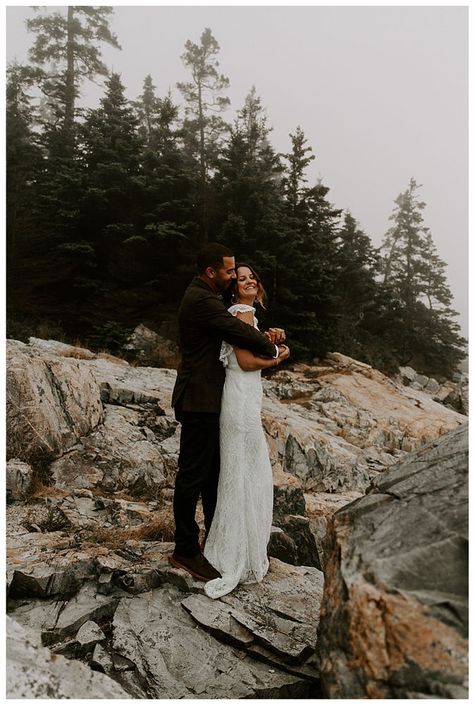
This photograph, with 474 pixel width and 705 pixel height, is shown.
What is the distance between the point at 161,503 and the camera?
589 centimetres

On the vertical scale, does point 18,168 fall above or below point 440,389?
above

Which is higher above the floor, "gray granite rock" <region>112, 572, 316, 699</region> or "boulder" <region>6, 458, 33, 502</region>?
"boulder" <region>6, 458, 33, 502</region>

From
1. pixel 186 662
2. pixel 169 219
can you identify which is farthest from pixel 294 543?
pixel 169 219

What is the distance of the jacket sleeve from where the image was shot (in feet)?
12.0

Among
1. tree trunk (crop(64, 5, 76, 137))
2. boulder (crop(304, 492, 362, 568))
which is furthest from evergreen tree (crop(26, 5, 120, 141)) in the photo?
boulder (crop(304, 492, 362, 568))

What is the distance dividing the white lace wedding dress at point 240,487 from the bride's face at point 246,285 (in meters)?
0.11

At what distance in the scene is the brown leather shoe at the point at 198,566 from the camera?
3740 mm

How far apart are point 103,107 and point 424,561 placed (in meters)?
19.7

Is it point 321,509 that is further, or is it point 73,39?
point 73,39

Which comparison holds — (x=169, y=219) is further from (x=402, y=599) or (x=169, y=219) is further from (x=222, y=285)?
(x=402, y=599)

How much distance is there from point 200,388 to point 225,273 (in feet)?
3.37

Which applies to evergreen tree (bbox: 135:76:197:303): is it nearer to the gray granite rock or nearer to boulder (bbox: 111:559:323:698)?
boulder (bbox: 111:559:323:698)

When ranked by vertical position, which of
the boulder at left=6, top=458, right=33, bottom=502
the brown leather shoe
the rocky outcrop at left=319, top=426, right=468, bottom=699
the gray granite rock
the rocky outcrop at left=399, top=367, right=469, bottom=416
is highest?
the rocky outcrop at left=319, top=426, right=468, bottom=699

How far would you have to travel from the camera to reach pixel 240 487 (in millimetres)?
3826
